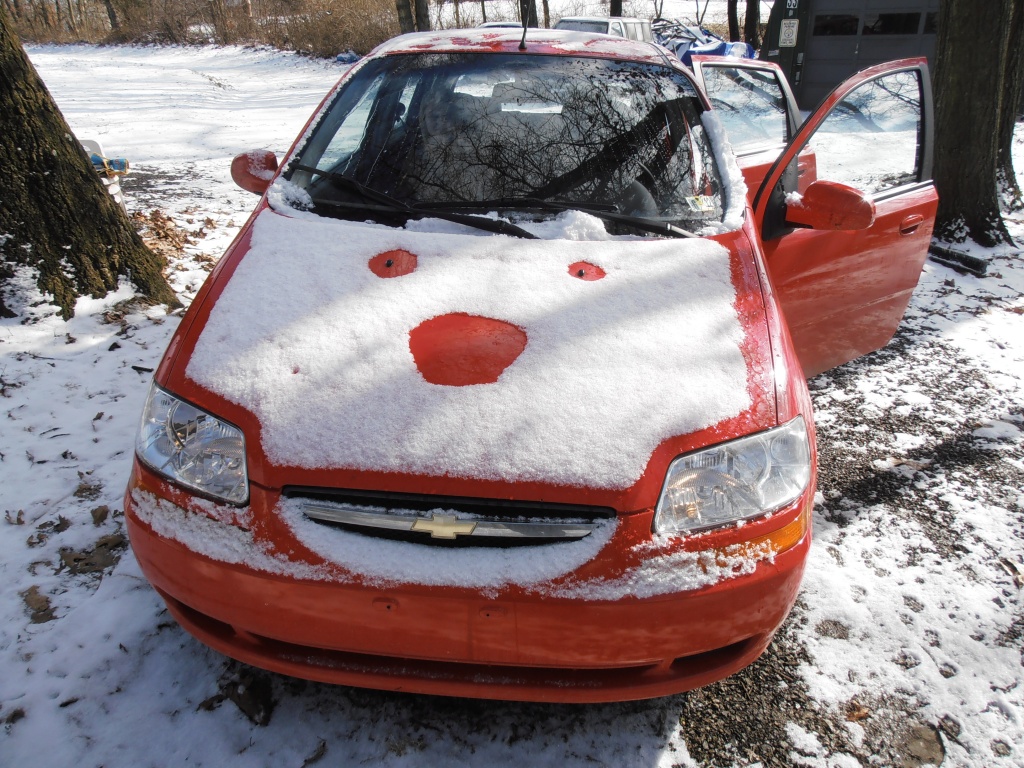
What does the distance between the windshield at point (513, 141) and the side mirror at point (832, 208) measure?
41 cm

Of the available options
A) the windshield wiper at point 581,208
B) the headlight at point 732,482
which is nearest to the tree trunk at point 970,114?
the windshield wiper at point 581,208

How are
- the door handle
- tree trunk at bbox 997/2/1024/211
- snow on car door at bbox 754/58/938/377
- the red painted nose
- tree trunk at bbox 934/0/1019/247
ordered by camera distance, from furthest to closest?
tree trunk at bbox 997/2/1024/211
tree trunk at bbox 934/0/1019/247
the door handle
snow on car door at bbox 754/58/938/377
the red painted nose

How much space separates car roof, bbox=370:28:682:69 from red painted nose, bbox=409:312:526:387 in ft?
5.13

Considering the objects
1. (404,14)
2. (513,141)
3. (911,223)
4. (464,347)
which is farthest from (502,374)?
(404,14)

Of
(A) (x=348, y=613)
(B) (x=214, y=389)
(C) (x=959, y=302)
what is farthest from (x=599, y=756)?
(C) (x=959, y=302)

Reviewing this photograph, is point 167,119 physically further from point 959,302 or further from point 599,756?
point 599,756

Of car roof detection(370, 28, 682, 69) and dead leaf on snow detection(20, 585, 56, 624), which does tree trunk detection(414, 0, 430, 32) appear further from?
dead leaf on snow detection(20, 585, 56, 624)

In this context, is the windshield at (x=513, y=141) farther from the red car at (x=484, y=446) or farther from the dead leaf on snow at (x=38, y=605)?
the dead leaf on snow at (x=38, y=605)

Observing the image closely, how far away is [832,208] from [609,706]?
6.29 feet

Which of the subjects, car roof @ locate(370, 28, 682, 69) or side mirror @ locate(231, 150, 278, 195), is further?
car roof @ locate(370, 28, 682, 69)

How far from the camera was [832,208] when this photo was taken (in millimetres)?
2496

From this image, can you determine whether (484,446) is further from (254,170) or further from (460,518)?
(254,170)

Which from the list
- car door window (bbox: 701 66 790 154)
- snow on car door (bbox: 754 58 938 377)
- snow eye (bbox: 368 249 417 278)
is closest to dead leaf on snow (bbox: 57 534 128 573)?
snow eye (bbox: 368 249 417 278)

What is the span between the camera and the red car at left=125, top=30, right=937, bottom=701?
1.46 meters
